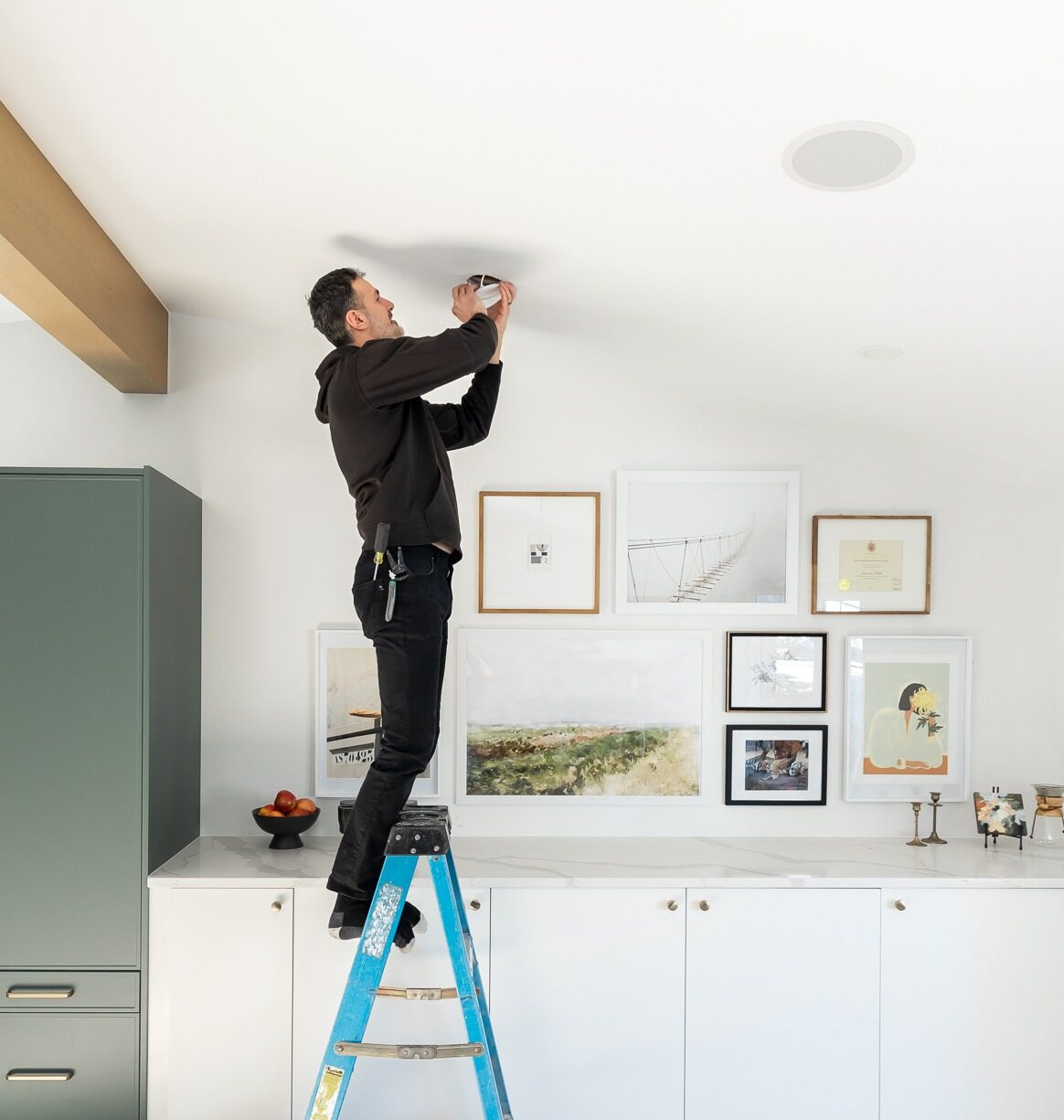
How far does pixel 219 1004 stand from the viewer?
9.01ft

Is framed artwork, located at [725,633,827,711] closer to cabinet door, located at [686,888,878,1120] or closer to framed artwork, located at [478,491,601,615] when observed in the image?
framed artwork, located at [478,491,601,615]

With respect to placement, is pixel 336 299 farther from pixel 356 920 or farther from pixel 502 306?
pixel 356 920

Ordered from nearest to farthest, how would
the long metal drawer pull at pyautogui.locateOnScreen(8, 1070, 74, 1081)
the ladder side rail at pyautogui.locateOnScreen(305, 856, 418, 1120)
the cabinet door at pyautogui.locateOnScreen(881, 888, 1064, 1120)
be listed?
the ladder side rail at pyautogui.locateOnScreen(305, 856, 418, 1120), the long metal drawer pull at pyautogui.locateOnScreen(8, 1070, 74, 1081), the cabinet door at pyautogui.locateOnScreen(881, 888, 1064, 1120)

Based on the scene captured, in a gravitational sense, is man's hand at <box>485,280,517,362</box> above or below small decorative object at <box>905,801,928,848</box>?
above

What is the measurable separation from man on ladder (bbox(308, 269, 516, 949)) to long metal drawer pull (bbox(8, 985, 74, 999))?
0.89 meters

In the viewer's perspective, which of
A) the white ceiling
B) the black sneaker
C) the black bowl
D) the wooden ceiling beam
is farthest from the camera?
the black bowl

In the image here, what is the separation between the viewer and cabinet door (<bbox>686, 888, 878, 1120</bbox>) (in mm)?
2785

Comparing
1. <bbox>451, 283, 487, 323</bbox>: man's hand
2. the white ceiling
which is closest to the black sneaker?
Answer: <bbox>451, 283, 487, 323</bbox>: man's hand

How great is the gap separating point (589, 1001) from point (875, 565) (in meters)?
1.62

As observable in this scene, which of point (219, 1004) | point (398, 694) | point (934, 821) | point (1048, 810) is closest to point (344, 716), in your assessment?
point (219, 1004)

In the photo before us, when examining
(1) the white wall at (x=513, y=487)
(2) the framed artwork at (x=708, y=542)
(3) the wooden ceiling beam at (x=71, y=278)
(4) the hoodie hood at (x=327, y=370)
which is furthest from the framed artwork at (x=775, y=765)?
(3) the wooden ceiling beam at (x=71, y=278)

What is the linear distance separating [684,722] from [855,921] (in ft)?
2.59

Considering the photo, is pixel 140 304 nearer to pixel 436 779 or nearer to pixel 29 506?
pixel 29 506

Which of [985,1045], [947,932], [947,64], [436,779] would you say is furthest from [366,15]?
[985,1045]
